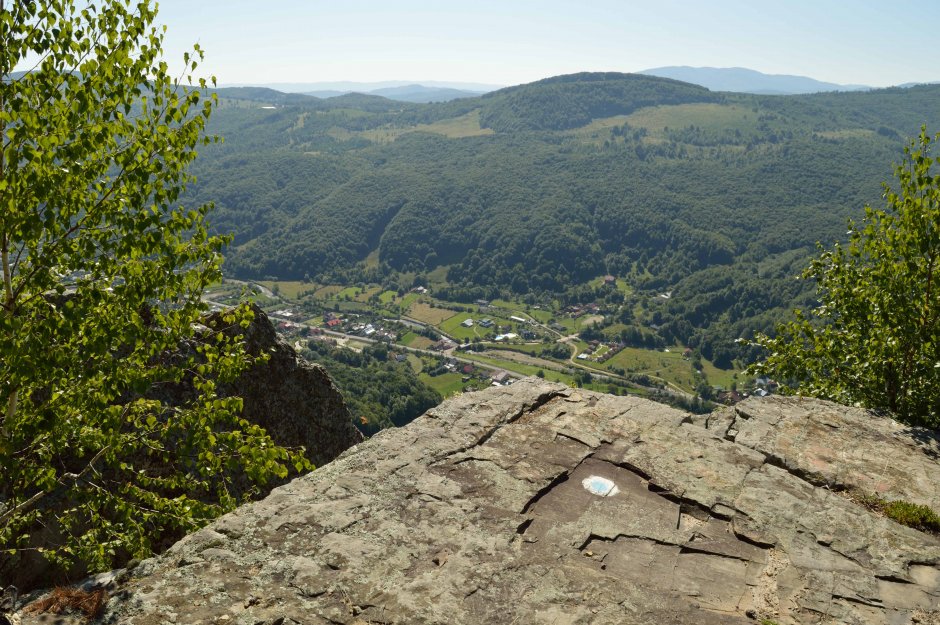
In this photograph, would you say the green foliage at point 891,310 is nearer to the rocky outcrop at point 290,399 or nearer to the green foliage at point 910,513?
the green foliage at point 910,513

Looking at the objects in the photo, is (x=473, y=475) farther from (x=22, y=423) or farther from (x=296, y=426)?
(x=296, y=426)

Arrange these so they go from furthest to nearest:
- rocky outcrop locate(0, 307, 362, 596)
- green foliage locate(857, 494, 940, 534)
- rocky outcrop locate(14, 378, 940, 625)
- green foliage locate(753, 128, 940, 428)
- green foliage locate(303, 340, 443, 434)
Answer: green foliage locate(303, 340, 443, 434) < rocky outcrop locate(0, 307, 362, 596) < green foliage locate(753, 128, 940, 428) < green foliage locate(857, 494, 940, 534) < rocky outcrop locate(14, 378, 940, 625)

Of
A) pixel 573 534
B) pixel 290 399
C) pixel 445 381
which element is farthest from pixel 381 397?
pixel 573 534

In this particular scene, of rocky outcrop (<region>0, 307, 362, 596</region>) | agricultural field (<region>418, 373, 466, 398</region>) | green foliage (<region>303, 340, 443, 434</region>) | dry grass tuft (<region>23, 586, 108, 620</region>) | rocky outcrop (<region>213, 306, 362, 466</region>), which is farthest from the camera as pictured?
agricultural field (<region>418, 373, 466, 398</region>)

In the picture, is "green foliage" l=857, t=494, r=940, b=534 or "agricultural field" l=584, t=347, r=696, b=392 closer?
"green foliage" l=857, t=494, r=940, b=534

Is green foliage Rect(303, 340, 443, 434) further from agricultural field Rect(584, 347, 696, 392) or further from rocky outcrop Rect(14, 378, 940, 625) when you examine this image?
agricultural field Rect(584, 347, 696, 392)

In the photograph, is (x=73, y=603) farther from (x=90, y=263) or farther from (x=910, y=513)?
(x=910, y=513)

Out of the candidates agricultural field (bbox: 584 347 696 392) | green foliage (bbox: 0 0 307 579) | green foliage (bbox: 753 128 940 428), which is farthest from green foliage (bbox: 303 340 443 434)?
agricultural field (bbox: 584 347 696 392)
